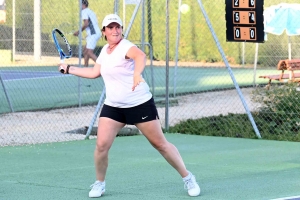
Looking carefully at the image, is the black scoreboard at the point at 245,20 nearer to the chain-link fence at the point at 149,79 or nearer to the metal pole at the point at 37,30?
the chain-link fence at the point at 149,79

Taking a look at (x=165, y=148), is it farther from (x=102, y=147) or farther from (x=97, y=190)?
(x=97, y=190)

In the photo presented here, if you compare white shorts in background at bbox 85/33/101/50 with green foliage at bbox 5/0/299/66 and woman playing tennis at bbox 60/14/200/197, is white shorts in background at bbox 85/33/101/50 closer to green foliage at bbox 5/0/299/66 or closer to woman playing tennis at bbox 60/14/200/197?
green foliage at bbox 5/0/299/66

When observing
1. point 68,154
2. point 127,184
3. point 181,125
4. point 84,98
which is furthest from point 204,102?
point 127,184

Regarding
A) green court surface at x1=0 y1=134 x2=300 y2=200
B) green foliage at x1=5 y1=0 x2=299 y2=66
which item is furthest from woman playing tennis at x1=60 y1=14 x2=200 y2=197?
green foliage at x1=5 y1=0 x2=299 y2=66

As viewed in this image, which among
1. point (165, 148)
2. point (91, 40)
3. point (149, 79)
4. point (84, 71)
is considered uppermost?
point (91, 40)

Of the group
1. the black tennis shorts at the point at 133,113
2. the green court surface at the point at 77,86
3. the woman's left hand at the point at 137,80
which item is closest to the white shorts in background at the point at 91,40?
the green court surface at the point at 77,86

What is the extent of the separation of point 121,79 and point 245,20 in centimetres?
516

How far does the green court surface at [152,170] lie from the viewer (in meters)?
7.62

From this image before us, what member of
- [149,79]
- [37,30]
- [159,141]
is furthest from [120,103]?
[149,79]

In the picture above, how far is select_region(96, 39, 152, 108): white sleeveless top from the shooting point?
722cm

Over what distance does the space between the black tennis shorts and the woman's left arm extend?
1.49 ft

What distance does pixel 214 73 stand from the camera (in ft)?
82.6

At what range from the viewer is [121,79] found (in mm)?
7250

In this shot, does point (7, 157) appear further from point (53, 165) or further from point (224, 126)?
point (224, 126)
